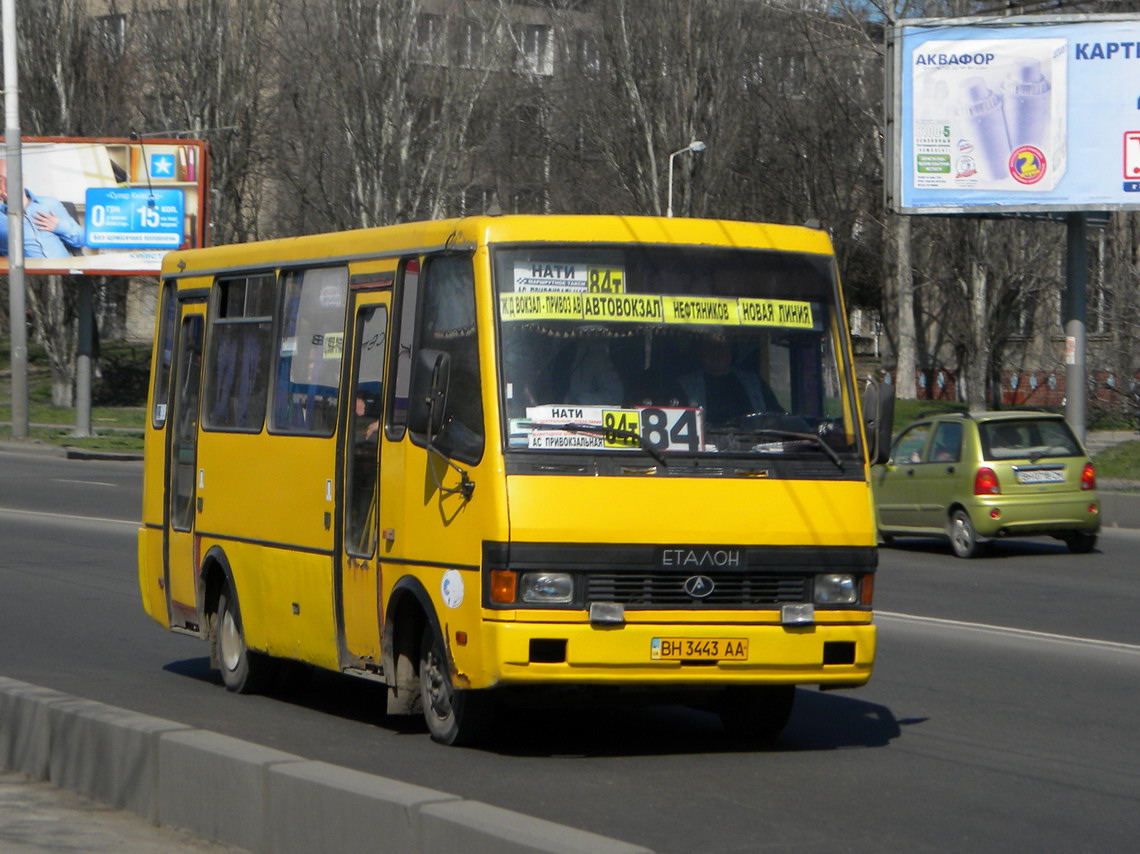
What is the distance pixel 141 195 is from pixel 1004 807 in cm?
3579

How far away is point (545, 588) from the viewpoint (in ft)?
23.8

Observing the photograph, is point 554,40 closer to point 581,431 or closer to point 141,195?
point 141,195

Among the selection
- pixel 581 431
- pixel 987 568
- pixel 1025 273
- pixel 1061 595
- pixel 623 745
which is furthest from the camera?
pixel 1025 273

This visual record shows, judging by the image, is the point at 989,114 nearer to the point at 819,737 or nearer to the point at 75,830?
the point at 819,737

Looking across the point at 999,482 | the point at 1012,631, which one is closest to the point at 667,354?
the point at 1012,631

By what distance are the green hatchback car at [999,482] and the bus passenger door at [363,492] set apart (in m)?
10.8

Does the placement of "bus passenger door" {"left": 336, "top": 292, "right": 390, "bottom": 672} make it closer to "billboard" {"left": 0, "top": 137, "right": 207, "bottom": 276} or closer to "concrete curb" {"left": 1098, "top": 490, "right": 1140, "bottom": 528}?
"concrete curb" {"left": 1098, "top": 490, "right": 1140, "bottom": 528}

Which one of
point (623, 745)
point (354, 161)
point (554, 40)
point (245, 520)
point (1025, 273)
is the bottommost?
A: point (623, 745)

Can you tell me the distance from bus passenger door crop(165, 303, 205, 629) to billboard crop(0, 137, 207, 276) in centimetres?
2962

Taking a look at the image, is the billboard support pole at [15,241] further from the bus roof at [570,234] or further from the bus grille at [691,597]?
the bus grille at [691,597]

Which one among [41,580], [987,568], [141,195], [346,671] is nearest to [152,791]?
[346,671]

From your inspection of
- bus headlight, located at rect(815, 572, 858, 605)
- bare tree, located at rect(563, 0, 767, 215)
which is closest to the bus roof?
bus headlight, located at rect(815, 572, 858, 605)

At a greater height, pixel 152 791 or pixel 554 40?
pixel 554 40

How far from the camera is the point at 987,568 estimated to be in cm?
1756
